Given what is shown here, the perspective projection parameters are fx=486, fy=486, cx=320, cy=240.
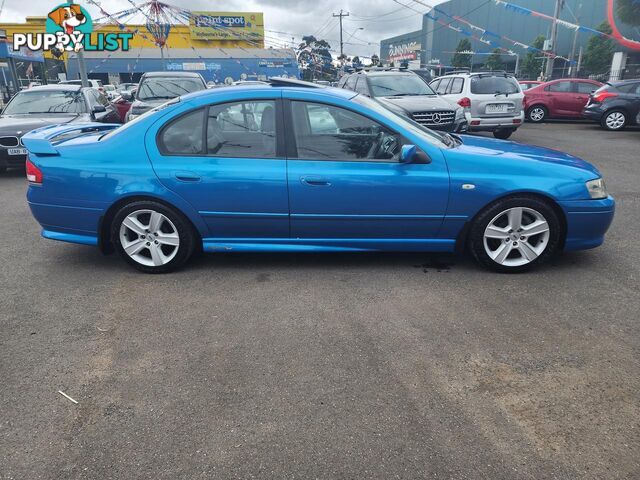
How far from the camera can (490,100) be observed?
1142 cm

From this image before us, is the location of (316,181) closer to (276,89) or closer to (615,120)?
(276,89)

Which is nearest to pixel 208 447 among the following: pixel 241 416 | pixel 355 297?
pixel 241 416

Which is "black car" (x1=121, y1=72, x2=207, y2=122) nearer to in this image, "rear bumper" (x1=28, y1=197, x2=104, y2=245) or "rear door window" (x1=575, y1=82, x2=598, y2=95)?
"rear bumper" (x1=28, y1=197, x2=104, y2=245)

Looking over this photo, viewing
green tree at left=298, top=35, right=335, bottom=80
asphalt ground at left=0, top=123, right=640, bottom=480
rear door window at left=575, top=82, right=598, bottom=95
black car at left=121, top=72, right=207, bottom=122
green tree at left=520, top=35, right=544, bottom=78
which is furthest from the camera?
green tree at left=520, top=35, right=544, bottom=78

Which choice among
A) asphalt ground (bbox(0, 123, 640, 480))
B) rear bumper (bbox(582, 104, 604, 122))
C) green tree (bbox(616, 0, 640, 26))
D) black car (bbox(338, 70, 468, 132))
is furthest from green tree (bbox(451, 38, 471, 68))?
asphalt ground (bbox(0, 123, 640, 480))

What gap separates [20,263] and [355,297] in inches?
124

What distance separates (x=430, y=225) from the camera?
4035 mm

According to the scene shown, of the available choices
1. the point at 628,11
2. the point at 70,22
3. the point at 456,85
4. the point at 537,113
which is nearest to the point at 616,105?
the point at 537,113

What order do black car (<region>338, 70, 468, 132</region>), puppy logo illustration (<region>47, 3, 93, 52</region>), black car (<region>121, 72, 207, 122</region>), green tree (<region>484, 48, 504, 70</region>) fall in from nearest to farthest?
black car (<region>338, 70, 468, 132</region>) → black car (<region>121, 72, 207, 122</region>) → puppy logo illustration (<region>47, 3, 93, 52</region>) → green tree (<region>484, 48, 504, 70</region>)

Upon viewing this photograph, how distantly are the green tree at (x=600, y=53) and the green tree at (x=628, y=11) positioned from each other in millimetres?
7103

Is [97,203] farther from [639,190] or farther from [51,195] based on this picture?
[639,190]

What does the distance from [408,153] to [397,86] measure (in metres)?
7.03

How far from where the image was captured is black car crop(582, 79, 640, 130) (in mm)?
13859

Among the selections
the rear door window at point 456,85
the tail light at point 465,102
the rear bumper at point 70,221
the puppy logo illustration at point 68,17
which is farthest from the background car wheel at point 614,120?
the puppy logo illustration at point 68,17
